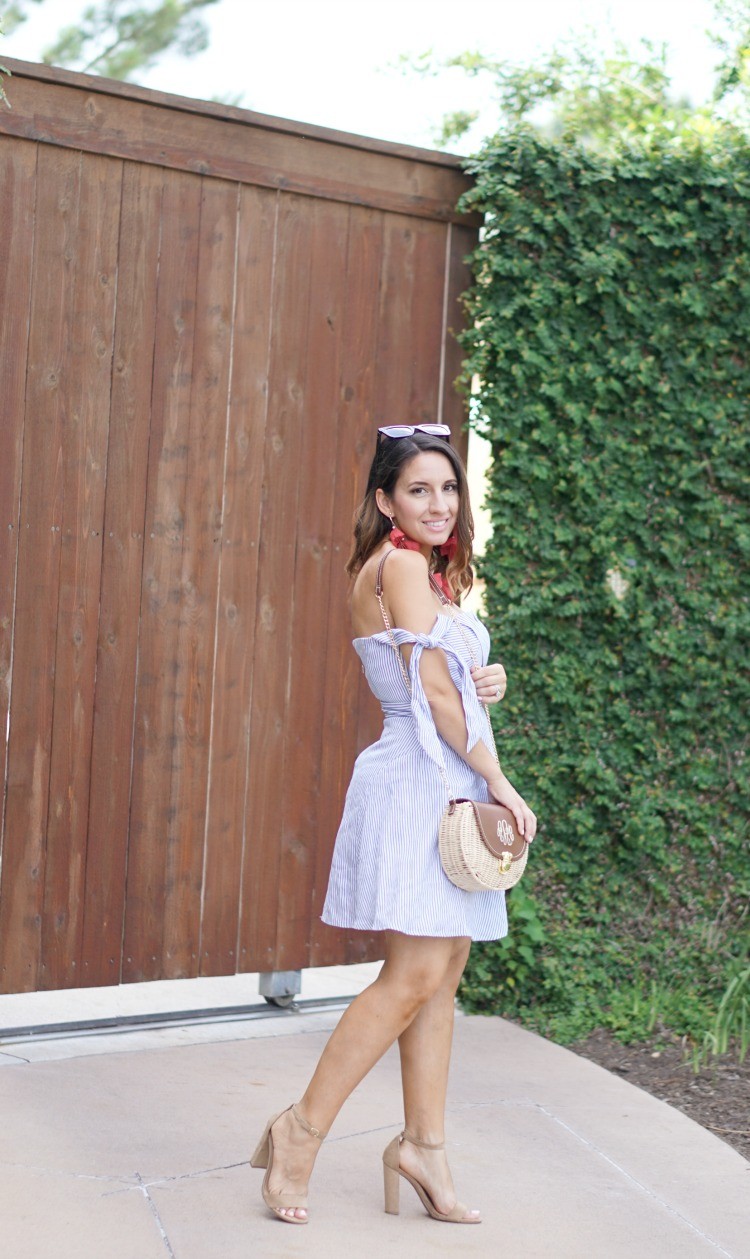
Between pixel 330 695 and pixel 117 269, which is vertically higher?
pixel 117 269

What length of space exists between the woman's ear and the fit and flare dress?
29cm

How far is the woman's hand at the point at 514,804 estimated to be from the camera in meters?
2.87

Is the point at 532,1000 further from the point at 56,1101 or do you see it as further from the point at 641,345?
the point at 641,345

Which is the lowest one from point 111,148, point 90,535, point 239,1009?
point 239,1009

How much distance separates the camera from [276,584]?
439 cm

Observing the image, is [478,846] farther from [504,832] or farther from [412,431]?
[412,431]

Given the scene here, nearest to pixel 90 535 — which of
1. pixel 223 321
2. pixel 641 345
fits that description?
pixel 223 321

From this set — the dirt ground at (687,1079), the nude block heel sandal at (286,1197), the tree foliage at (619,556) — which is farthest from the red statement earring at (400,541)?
the dirt ground at (687,1079)

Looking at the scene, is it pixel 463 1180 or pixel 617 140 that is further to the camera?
pixel 617 140

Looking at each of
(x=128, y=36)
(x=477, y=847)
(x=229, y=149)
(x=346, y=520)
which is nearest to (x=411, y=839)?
(x=477, y=847)

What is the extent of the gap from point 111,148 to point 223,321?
0.61m

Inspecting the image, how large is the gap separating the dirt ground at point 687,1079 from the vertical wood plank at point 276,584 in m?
1.12

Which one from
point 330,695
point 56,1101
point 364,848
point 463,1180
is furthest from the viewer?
point 330,695

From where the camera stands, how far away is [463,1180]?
3.16m
